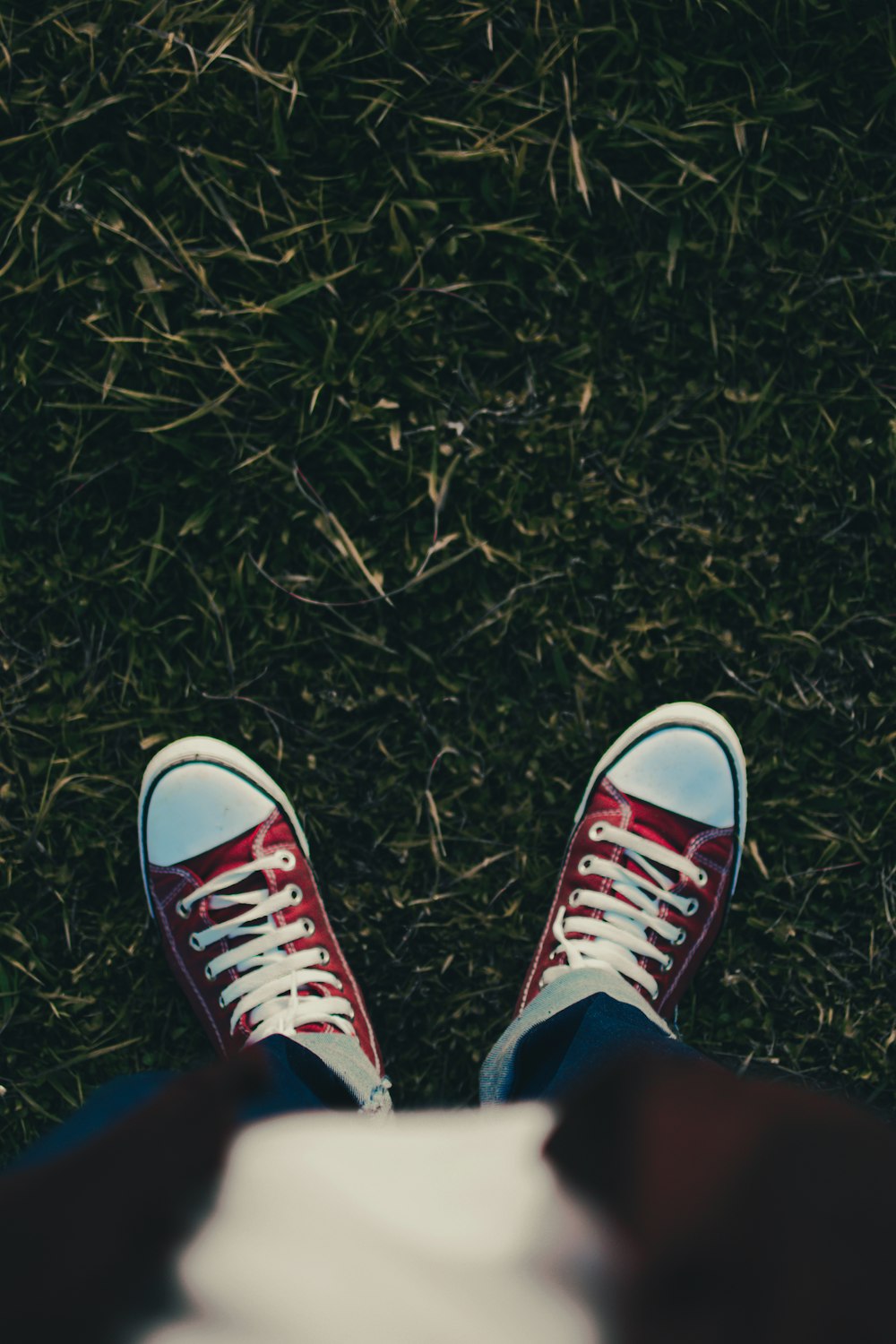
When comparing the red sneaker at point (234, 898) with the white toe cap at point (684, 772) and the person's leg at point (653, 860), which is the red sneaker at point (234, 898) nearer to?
the person's leg at point (653, 860)

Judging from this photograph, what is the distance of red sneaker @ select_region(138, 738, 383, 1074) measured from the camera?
4.30 ft

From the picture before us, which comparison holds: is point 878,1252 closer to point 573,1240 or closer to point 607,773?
point 573,1240

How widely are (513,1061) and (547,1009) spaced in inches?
3.4

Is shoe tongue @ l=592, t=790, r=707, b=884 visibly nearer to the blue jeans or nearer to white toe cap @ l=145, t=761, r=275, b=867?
the blue jeans

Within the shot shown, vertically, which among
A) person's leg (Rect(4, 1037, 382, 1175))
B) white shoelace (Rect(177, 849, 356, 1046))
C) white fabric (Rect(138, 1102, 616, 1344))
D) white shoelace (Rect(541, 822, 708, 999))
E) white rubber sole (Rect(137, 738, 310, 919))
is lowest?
white shoelace (Rect(541, 822, 708, 999))

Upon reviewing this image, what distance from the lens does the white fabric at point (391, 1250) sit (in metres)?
0.61

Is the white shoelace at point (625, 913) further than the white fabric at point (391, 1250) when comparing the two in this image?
Yes

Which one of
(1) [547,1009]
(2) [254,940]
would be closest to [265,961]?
(2) [254,940]

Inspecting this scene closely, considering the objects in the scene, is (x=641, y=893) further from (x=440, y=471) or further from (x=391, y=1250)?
(x=391, y=1250)

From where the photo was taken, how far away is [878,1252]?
2.00 feet

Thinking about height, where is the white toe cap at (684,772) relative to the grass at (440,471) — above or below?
below

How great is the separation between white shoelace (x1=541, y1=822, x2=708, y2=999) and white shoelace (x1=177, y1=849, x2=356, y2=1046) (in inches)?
13.3

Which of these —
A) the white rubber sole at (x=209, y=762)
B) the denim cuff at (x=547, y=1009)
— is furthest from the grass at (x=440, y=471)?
the denim cuff at (x=547, y=1009)

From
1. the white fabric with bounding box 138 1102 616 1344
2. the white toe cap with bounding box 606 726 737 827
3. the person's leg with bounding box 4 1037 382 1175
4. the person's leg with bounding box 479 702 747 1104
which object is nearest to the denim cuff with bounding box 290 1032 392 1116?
the person's leg with bounding box 4 1037 382 1175
